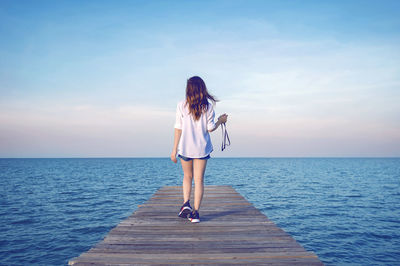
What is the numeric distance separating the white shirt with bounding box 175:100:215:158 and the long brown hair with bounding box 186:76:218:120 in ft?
0.27

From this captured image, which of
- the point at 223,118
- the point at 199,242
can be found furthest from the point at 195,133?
the point at 199,242

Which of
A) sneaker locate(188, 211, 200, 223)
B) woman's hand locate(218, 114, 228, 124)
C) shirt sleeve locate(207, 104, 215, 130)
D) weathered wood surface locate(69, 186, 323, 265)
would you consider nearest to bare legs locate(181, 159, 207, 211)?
sneaker locate(188, 211, 200, 223)

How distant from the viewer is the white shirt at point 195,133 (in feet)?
14.6

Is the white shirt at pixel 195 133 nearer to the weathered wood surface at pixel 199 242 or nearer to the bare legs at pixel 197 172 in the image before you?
the bare legs at pixel 197 172

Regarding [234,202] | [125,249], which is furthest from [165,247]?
[234,202]

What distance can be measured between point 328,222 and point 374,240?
9.39ft

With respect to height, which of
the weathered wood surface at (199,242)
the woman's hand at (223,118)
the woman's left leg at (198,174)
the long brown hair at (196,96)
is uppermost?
the long brown hair at (196,96)

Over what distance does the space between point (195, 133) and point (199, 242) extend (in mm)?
1837

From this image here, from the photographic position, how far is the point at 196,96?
14.4 feet

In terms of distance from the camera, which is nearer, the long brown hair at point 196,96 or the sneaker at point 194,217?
the long brown hair at point 196,96

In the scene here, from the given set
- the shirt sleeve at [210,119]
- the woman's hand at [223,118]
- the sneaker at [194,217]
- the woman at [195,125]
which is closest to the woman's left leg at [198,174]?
the woman at [195,125]

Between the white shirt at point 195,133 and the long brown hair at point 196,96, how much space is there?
82 millimetres

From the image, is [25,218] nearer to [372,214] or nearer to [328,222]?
[328,222]

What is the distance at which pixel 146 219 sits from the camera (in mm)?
4824
